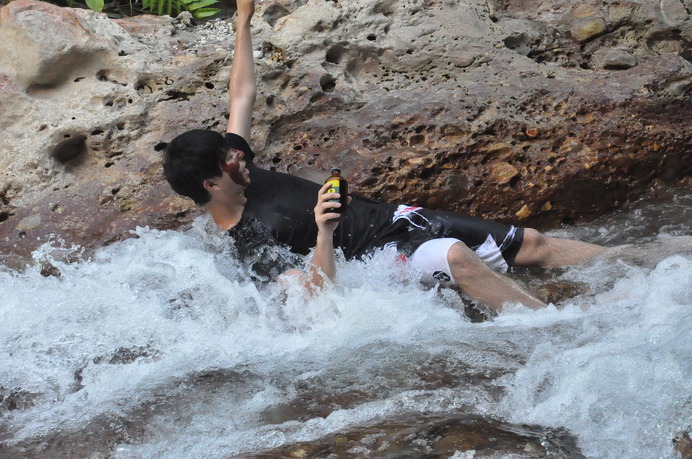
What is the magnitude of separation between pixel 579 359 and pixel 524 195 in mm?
1894

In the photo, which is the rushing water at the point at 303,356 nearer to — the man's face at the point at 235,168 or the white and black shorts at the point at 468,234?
the white and black shorts at the point at 468,234

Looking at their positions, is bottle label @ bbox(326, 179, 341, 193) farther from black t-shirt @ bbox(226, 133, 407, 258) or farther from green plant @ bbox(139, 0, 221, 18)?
green plant @ bbox(139, 0, 221, 18)

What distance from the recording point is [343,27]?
5.73 metres

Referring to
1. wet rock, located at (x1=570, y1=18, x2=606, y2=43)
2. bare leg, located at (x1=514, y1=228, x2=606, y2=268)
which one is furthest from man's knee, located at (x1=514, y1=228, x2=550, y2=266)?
wet rock, located at (x1=570, y1=18, x2=606, y2=43)

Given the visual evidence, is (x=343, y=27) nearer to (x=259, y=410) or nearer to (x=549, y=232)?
(x=549, y=232)

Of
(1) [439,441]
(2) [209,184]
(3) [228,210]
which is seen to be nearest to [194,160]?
(2) [209,184]

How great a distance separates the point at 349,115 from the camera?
17.8 ft

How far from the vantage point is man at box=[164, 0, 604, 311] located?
4066 millimetres

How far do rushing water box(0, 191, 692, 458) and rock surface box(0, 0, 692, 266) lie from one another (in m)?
0.57

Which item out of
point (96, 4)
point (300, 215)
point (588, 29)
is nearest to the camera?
point (300, 215)

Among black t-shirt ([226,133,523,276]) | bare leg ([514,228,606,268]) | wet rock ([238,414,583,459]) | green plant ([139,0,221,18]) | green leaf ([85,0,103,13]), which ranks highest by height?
green leaf ([85,0,103,13])

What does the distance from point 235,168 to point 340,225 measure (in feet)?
2.03

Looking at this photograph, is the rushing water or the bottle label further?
the bottle label

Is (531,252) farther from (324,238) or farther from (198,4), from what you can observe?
(198,4)
